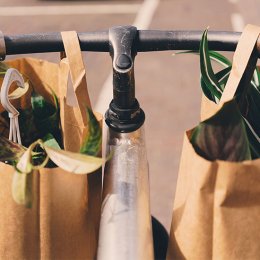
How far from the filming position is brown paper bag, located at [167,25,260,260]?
0.59 m

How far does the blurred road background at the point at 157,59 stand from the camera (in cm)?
268

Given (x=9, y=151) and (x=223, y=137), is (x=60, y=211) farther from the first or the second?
(x=223, y=137)

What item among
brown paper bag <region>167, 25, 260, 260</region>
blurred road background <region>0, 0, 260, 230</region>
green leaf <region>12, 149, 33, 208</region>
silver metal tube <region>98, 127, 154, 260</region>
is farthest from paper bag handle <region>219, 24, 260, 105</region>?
blurred road background <region>0, 0, 260, 230</region>

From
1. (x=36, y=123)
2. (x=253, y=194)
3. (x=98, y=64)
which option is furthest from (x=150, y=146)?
(x=253, y=194)

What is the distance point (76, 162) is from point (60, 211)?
107 millimetres

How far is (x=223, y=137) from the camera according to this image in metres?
0.60

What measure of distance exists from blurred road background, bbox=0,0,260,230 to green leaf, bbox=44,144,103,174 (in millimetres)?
1750

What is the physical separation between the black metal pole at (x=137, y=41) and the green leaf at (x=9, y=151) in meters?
0.15

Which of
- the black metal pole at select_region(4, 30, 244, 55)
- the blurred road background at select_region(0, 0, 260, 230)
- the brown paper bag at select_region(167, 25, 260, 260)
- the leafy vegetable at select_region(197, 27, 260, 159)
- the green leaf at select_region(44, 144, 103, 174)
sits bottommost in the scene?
the brown paper bag at select_region(167, 25, 260, 260)

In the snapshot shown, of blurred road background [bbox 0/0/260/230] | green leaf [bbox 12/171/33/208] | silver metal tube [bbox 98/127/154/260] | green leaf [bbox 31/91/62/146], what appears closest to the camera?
green leaf [bbox 12/171/33/208]

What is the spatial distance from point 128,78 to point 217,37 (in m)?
0.17

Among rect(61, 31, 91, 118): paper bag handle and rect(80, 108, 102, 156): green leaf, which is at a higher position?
rect(61, 31, 91, 118): paper bag handle

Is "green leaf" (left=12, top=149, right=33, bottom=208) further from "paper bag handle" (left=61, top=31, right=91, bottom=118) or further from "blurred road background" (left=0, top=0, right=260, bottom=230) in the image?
"blurred road background" (left=0, top=0, right=260, bottom=230)

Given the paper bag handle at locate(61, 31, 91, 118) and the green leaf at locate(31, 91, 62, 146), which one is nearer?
the paper bag handle at locate(61, 31, 91, 118)
